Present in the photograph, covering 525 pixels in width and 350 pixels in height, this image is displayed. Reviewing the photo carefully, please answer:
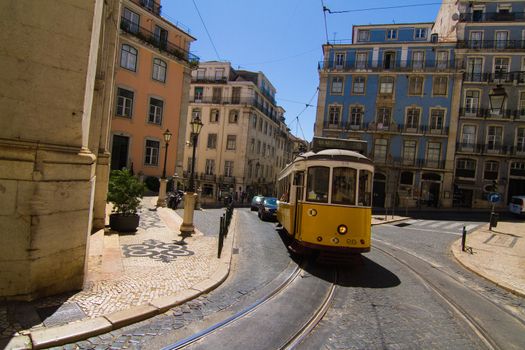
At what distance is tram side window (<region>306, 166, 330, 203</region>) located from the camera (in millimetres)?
8266

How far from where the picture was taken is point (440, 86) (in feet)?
115

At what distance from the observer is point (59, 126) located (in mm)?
4672

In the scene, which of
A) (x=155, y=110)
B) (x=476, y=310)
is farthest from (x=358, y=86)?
(x=476, y=310)

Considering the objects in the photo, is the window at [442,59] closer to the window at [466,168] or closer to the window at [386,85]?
the window at [386,85]

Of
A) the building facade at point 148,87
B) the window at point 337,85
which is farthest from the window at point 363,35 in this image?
the building facade at point 148,87

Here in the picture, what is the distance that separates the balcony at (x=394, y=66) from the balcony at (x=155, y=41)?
48.6 ft

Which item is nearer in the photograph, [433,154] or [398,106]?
[433,154]

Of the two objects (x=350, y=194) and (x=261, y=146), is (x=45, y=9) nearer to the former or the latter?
(x=350, y=194)

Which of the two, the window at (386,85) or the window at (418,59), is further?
the window at (386,85)

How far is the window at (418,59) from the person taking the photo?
35.3 metres

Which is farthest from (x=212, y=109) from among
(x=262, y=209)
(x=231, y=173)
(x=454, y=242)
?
(x=454, y=242)

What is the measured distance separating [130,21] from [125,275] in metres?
25.6

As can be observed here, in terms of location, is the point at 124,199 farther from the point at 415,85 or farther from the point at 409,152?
the point at 415,85

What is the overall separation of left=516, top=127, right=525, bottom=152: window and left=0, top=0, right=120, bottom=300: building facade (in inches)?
1549
